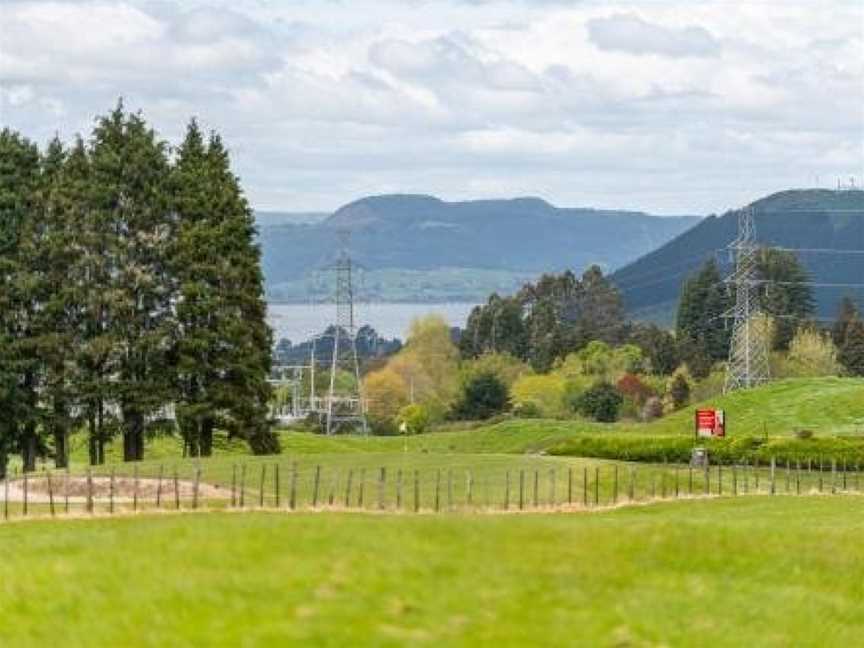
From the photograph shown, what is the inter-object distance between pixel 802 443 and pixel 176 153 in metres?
38.8

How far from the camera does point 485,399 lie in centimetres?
15175

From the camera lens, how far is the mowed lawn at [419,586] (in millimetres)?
21469

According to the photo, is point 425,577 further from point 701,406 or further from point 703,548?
point 701,406

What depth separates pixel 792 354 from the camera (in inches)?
6225

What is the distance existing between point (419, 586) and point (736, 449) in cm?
5323

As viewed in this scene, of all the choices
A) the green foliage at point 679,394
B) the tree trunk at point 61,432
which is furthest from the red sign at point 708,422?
the green foliage at point 679,394

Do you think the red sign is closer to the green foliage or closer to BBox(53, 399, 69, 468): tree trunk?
BBox(53, 399, 69, 468): tree trunk

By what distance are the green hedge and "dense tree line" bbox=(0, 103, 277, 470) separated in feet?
62.6

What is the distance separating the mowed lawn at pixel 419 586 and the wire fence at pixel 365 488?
14972 mm

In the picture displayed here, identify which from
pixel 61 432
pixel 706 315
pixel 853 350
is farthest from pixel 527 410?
pixel 61 432

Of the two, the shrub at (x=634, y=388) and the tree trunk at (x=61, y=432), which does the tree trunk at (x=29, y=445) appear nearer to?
the tree trunk at (x=61, y=432)

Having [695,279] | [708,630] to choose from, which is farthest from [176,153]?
[695,279]

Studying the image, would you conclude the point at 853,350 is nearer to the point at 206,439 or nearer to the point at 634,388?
the point at 634,388

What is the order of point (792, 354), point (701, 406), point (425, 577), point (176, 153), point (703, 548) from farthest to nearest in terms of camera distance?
point (792, 354)
point (701, 406)
point (176, 153)
point (703, 548)
point (425, 577)
